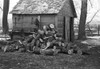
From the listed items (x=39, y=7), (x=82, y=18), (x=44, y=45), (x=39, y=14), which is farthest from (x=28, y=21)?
(x=82, y=18)

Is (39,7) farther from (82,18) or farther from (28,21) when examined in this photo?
(82,18)

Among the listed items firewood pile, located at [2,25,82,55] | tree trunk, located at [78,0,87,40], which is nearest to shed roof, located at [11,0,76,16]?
firewood pile, located at [2,25,82,55]

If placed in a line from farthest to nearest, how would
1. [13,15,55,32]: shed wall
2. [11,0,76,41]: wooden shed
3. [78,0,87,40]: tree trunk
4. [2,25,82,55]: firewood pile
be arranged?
1. [78,0,87,40]: tree trunk
2. [13,15,55,32]: shed wall
3. [11,0,76,41]: wooden shed
4. [2,25,82,55]: firewood pile

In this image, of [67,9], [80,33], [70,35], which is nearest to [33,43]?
[67,9]

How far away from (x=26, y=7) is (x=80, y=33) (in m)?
7.56

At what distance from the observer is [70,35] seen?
19.1 meters

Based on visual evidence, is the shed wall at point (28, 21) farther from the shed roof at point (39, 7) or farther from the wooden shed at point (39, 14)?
the shed roof at point (39, 7)

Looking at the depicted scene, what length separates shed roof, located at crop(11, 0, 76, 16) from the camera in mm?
14528

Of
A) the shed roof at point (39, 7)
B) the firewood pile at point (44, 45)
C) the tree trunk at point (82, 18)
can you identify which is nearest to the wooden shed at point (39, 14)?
the shed roof at point (39, 7)

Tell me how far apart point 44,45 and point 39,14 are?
3.79 meters

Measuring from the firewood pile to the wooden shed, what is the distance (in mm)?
2066

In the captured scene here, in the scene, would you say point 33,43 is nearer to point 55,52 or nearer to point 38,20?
point 55,52

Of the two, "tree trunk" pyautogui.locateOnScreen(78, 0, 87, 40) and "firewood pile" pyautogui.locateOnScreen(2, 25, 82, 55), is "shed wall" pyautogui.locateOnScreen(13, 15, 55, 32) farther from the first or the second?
"tree trunk" pyautogui.locateOnScreen(78, 0, 87, 40)

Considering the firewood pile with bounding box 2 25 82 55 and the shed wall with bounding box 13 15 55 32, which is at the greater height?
the shed wall with bounding box 13 15 55 32
